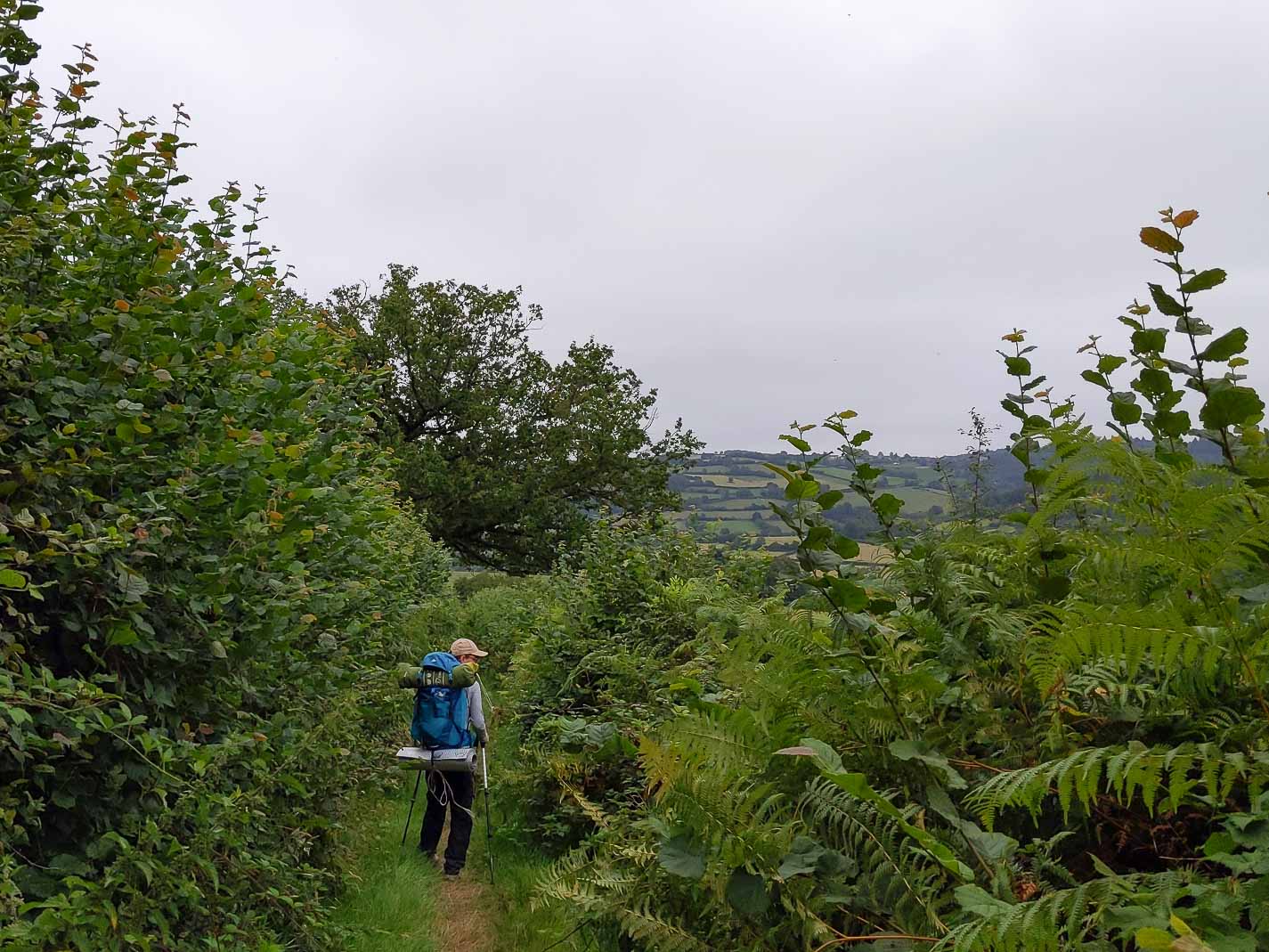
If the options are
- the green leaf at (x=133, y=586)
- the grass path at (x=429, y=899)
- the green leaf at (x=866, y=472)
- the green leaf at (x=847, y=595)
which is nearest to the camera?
the green leaf at (x=847, y=595)

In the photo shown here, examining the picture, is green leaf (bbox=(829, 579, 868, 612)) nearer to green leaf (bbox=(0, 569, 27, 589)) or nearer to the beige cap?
green leaf (bbox=(0, 569, 27, 589))

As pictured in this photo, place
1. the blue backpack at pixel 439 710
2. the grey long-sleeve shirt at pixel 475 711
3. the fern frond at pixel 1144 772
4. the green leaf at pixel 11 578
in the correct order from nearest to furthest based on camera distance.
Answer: the fern frond at pixel 1144 772
the green leaf at pixel 11 578
the blue backpack at pixel 439 710
the grey long-sleeve shirt at pixel 475 711

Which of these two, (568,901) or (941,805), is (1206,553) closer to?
(941,805)

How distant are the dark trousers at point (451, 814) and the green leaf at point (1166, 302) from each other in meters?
7.02

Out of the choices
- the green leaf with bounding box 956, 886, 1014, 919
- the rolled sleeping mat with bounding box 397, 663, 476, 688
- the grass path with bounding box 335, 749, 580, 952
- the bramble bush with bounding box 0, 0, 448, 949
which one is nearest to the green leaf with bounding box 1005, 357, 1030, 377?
the green leaf with bounding box 956, 886, 1014, 919

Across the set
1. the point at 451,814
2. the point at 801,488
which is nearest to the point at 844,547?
the point at 801,488

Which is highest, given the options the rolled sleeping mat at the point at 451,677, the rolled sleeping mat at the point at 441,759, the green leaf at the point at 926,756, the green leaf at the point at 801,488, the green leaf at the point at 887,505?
the green leaf at the point at 801,488

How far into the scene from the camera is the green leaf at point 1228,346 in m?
2.12

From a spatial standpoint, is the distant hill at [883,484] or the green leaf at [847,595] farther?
the distant hill at [883,484]

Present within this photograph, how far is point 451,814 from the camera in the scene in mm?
7805

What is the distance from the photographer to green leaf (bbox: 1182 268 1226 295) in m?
2.14

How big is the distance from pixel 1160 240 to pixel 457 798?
23.9 feet

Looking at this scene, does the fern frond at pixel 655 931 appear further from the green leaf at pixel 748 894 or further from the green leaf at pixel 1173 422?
the green leaf at pixel 1173 422

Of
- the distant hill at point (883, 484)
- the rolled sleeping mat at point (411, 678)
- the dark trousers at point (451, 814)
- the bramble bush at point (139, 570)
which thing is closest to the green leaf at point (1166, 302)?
the distant hill at point (883, 484)
